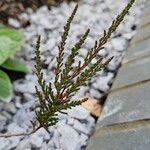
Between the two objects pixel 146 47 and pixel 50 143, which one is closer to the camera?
pixel 50 143

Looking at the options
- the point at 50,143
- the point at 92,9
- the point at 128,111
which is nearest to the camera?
the point at 128,111

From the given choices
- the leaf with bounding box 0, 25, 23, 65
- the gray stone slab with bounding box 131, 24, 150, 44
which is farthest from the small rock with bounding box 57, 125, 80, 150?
the gray stone slab with bounding box 131, 24, 150, 44

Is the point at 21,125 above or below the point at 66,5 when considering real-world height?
below

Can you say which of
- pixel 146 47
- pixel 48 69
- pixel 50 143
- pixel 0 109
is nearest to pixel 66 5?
pixel 48 69

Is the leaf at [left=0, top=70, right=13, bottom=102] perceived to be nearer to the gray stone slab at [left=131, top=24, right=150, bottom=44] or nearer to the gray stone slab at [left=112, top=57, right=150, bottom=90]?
the gray stone slab at [left=112, top=57, right=150, bottom=90]

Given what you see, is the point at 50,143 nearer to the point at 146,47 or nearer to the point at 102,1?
the point at 146,47

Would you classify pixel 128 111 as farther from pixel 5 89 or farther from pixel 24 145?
pixel 5 89

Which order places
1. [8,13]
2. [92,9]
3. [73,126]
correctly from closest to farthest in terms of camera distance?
[73,126] < [8,13] < [92,9]

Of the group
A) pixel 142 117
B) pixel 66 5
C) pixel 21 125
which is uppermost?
pixel 66 5

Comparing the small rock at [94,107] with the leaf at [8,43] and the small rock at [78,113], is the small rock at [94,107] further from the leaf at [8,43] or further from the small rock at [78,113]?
the leaf at [8,43]
